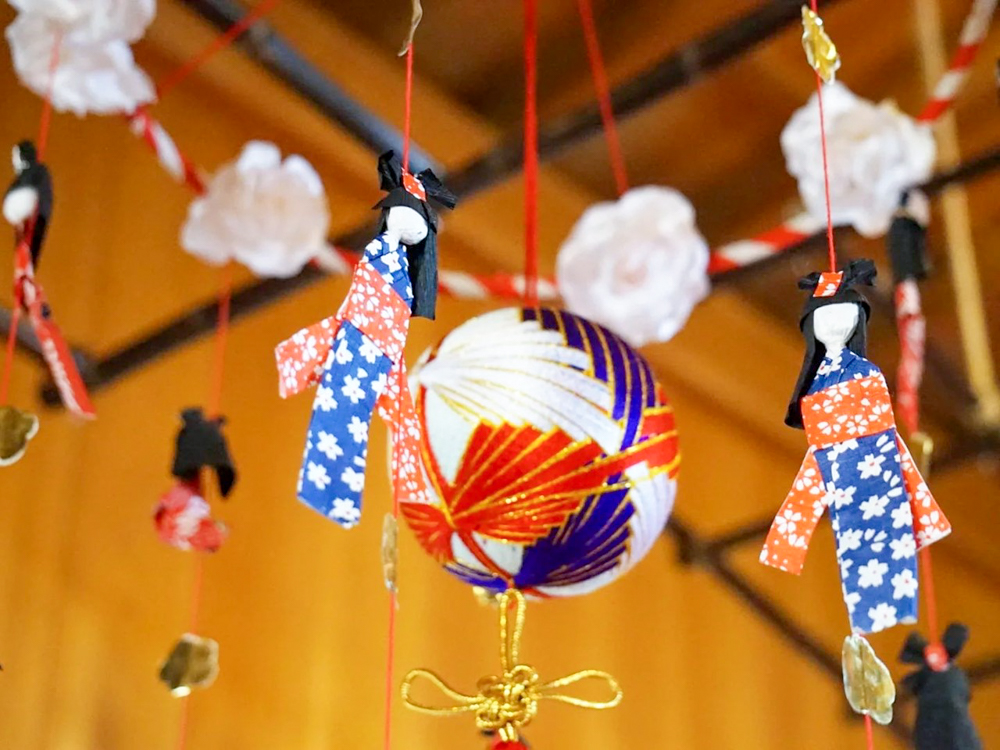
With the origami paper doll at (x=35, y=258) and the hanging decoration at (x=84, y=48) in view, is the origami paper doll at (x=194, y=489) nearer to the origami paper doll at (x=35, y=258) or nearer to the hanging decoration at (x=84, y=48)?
the origami paper doll at (x=35, y=258)

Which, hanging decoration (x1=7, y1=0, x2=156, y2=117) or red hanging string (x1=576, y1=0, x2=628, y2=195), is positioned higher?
red hanging string (x1=576, y1=0, x2=628, y2=195)

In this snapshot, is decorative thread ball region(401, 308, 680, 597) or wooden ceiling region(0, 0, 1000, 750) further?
wooden ceiling region(0, 0, 1000, 750)

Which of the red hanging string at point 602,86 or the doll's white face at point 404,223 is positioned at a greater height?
the red hanging string at point 602,86

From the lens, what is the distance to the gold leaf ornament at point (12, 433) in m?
0.70

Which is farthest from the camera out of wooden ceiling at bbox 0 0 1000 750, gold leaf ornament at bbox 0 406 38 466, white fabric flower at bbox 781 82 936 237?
wooden ceiling at bbox 0 0 1000 750

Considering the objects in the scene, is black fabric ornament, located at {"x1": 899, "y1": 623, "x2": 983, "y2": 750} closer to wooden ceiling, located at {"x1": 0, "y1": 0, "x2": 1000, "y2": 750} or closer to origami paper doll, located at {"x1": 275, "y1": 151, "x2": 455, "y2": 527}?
origami paper doll, located at {"x1": 275, "y1": 151, "x2": 455, "y2": 527}

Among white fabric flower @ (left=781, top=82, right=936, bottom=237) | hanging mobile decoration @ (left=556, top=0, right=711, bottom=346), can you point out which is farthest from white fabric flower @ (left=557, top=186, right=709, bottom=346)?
white fabric flower @ (left=781, top=82, right=936, bottom=237)

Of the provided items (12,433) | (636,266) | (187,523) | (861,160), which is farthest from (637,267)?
(12,433)

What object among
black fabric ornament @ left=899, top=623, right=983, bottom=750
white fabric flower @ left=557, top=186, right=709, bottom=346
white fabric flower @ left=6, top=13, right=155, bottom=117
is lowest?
black fabric ornament @ left=899, top=623, right=983, bottom=750

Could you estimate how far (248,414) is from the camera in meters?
1.50

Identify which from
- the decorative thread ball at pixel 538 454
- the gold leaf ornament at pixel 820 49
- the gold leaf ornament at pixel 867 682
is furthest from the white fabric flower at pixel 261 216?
the gold leaf ornament at pixel 867 682

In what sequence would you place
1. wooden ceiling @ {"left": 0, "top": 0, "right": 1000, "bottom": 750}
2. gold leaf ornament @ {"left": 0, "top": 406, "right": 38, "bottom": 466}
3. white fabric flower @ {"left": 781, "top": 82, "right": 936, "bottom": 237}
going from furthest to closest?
wooden ceiling @ {"left": 0, "top": 0, "right": 1000, "bottom": 750}, white fabric flower @ {"left": 781, "top": 82, "right": 936, "bottom": 237}, gold leaf ornament @ {"left": 0, "top": 406, "right": 38, "bottom": 466}

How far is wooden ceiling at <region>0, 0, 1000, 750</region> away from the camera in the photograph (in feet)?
4.25

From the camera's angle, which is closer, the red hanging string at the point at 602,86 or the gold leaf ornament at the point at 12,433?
the gold leaf ornament at the point at 12,433
